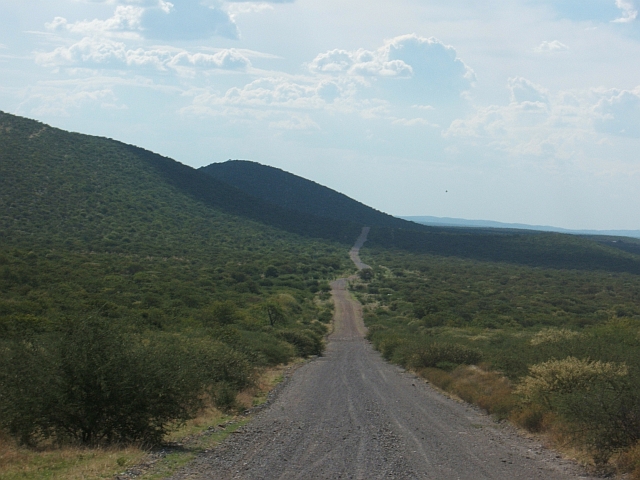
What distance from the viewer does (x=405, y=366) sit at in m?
32.7

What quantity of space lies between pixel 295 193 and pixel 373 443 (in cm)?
16410

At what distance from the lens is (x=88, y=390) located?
1217 centimetres

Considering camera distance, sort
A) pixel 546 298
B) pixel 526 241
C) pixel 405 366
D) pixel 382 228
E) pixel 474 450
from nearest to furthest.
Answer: pixel 474 450 → pixel 405 366 → pixel 546 298 → pixel 526 241 → pixel 382 228

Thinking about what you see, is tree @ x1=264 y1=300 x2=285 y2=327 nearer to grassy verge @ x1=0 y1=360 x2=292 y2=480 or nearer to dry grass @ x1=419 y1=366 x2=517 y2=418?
dry grass @ x1=419 y1=366 x2=517 y2=418

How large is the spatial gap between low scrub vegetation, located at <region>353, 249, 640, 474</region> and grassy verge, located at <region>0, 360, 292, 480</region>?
7.49 meters

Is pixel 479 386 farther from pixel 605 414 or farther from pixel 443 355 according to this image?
pixel 605 414

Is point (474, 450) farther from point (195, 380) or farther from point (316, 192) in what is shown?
point (316, 192)

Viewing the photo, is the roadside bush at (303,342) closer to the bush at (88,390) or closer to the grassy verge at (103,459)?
the grassy verge at (103,459)

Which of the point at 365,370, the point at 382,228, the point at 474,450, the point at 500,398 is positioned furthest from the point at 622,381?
the point at 382,228

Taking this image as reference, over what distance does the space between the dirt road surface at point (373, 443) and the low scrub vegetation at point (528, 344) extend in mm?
861

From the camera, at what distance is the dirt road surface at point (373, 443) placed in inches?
452

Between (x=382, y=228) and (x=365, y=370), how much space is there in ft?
424

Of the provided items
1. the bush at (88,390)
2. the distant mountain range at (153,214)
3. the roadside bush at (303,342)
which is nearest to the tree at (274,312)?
the roadside bush at (303,342)

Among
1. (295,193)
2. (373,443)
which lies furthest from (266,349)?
(295,193)
